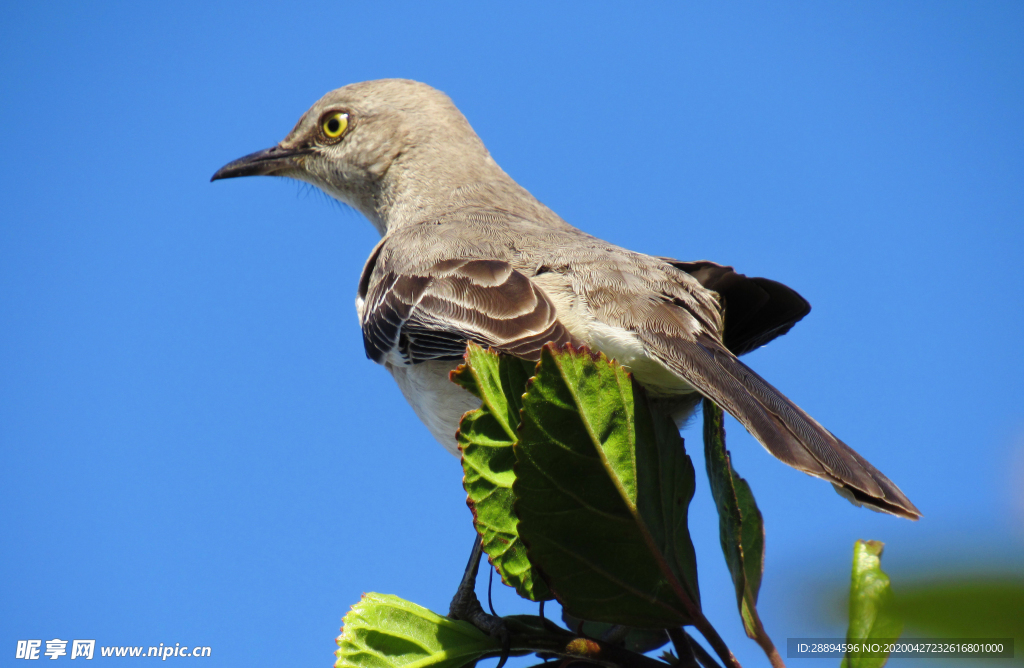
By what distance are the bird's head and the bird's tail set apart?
11.6 ft

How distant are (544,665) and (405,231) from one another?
345cm

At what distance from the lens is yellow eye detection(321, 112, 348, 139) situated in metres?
6.69

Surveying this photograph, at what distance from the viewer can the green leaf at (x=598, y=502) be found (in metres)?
2.11

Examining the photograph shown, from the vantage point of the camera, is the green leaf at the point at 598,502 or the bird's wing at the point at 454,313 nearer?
the green leaf at the point at 598,502

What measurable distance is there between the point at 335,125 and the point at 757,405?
4861 mm

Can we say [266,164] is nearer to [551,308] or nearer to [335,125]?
[335,125]

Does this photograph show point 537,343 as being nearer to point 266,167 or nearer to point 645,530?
point 645,530

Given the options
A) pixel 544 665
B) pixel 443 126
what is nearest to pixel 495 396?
pixel 544 665

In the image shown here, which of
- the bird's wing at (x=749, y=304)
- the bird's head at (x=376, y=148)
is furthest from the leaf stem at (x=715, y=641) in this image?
the bird's head at (x=376, y=148)

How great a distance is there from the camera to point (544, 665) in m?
2.29

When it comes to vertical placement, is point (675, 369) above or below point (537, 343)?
below

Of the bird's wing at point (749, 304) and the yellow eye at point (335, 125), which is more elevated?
the yellow eye at point (335, 125)

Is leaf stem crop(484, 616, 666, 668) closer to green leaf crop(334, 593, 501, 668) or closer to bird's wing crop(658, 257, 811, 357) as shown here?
green leaf crop(334, 593, 501, 668)

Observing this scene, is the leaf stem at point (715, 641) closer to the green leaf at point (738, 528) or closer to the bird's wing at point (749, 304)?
the green leaf at point (738, 528)
